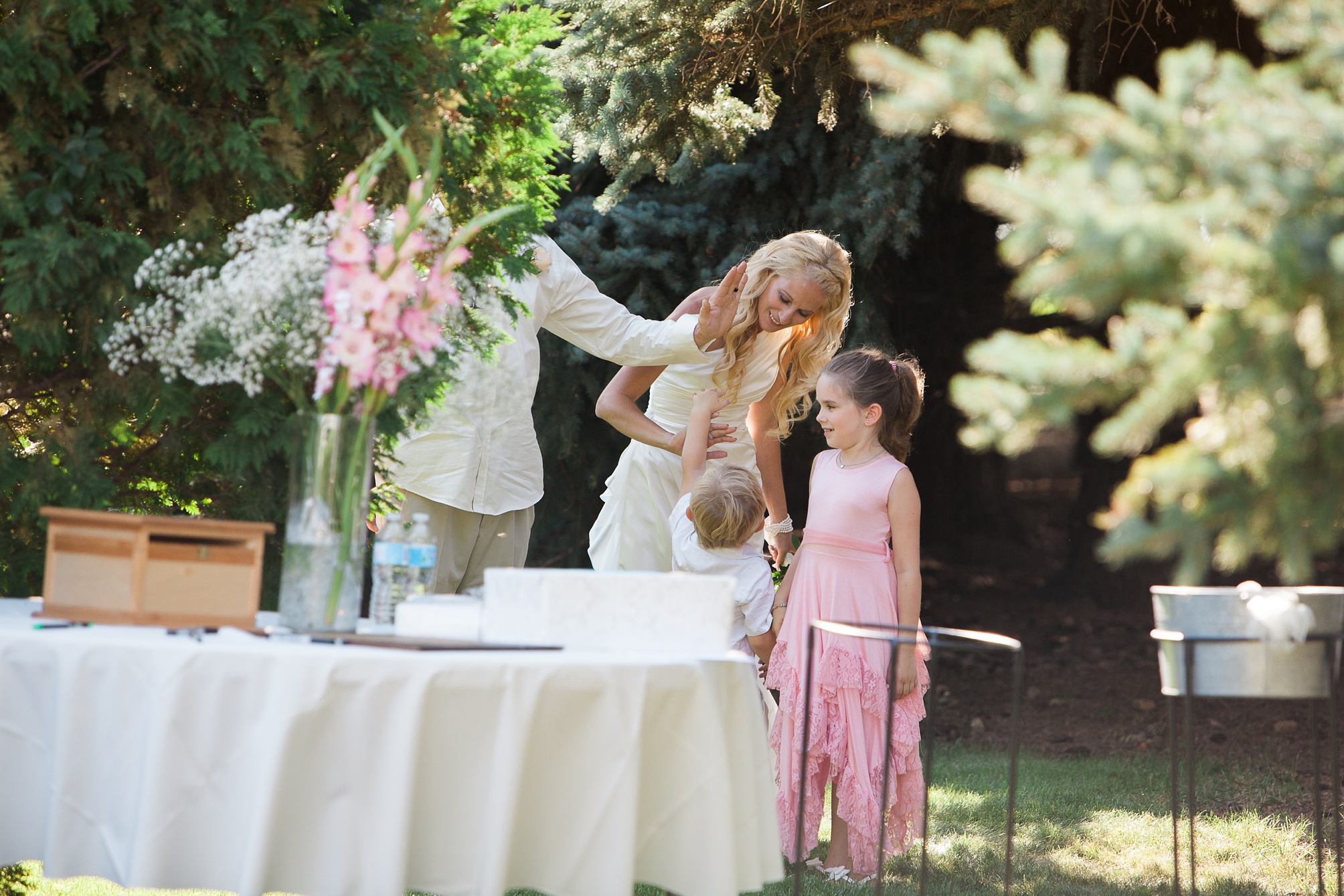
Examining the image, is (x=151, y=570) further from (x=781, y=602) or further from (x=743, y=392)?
(x=743, y=392)

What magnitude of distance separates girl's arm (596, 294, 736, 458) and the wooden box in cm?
183

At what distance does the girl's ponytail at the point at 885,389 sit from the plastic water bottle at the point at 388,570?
171cm

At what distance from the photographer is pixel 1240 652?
2574 mm

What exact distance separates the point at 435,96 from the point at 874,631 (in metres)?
2.01

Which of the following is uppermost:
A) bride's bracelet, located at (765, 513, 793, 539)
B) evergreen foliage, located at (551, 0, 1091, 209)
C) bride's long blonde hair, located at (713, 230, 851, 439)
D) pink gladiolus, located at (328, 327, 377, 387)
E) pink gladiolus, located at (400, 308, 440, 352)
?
evergreen foliage, located at (551, 0, 1091, 209)

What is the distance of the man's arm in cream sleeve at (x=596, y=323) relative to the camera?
3506mm

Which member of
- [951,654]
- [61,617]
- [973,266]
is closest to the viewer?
[61,617]

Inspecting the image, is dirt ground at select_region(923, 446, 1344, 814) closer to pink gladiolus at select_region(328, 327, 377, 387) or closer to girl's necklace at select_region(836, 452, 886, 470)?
girl's necklace at select_region(836, 452, 886, 470)

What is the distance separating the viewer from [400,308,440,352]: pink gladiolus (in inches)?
78.7

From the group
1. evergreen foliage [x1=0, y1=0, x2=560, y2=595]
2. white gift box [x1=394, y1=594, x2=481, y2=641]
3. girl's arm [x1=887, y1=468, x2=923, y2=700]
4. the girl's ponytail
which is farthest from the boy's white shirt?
white gift box [x1=394, y1=594, x2=481, y2=641]

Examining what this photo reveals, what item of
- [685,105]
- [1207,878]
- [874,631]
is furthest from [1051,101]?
[685,105]

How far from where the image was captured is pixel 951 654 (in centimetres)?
720

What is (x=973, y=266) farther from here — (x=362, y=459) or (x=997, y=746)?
(x=362, y=459)

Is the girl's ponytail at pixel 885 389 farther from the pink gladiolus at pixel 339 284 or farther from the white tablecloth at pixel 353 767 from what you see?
the pink gladiolus at pixel 339 284
